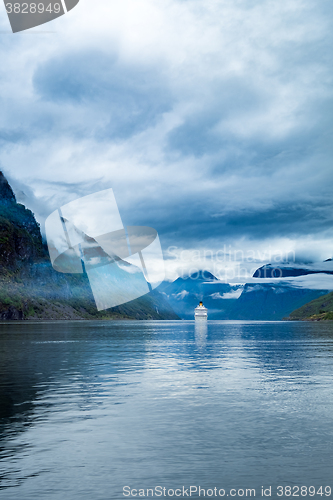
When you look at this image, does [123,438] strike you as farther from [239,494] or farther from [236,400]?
[236,400]

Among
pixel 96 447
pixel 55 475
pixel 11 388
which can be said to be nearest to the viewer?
pixel 55 475

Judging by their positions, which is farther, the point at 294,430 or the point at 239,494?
the point at 294,430

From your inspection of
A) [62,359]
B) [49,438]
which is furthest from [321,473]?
[62,359]

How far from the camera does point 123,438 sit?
71.6 ft

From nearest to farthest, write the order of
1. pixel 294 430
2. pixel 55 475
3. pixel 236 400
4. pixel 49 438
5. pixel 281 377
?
pixel 55 475, pixel 49 438, pixel 294 430, pixel 236 400, pixel 281 377

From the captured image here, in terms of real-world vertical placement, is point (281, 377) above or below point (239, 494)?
below

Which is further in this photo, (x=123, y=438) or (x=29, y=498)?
(x=123, y=438)

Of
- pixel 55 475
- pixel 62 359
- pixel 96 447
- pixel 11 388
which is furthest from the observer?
pixel 62 359

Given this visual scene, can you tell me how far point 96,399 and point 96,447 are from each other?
40.2 ft

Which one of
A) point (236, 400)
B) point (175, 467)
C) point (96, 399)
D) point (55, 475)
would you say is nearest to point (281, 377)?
point (236, 400)

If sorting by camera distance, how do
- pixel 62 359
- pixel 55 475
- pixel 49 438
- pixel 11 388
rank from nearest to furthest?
pixel 55 475, pixel 49 438, pixel 11 388, pixel 62 359

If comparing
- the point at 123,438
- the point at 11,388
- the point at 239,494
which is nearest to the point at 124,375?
the point at 11,388

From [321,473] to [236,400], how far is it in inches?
608

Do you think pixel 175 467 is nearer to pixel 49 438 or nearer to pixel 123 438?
pixel 123 438
